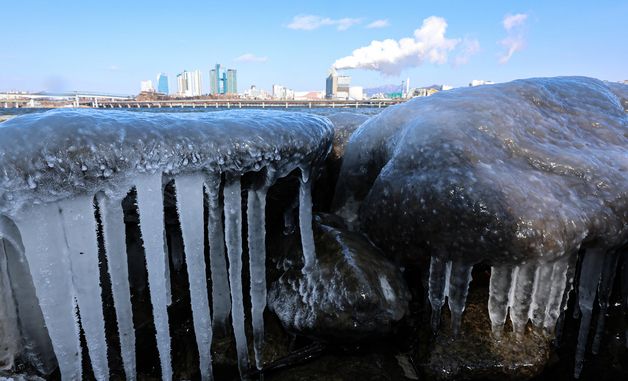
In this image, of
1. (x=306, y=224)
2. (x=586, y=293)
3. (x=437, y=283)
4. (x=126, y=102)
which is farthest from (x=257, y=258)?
(x=126, y=102)

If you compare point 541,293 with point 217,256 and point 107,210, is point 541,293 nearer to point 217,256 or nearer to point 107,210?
point 217,256

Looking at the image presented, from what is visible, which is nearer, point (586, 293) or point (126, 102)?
point (586, 293)

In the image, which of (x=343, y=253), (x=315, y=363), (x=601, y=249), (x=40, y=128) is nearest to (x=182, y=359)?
(x=315, y=363)

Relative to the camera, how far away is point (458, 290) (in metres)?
3.79

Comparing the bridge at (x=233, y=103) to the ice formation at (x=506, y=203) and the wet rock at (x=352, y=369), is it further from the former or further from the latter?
the wet rock at (x=352, y=369)

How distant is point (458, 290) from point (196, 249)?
2.58m

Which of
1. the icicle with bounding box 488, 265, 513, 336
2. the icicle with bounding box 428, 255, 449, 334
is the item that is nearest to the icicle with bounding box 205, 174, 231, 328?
the icicle with bounding box 428, 255, 449, 334

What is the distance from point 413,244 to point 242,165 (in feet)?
6.38

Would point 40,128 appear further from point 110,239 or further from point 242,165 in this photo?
point 242,165

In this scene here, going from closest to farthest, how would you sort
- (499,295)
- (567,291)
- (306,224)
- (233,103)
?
(499,295), (567,291), (306,224), (233,103)

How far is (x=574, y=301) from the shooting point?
4.96 m

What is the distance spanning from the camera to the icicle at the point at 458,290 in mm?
3699

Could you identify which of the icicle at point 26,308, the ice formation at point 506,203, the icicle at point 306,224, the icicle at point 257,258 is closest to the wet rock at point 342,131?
the ice formation at point 506,203

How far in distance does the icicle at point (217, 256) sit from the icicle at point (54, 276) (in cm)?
115
